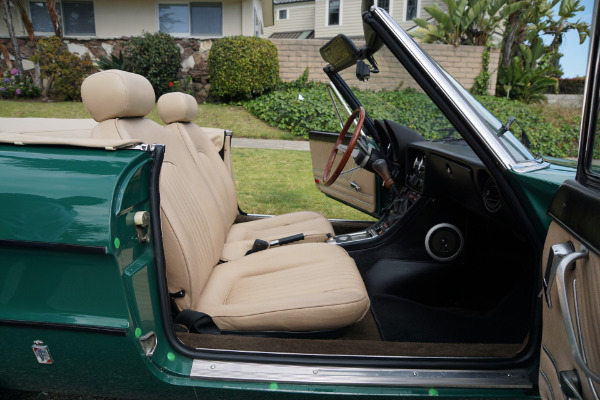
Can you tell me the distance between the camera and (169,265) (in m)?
1.70

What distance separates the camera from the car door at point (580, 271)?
972 millimetres

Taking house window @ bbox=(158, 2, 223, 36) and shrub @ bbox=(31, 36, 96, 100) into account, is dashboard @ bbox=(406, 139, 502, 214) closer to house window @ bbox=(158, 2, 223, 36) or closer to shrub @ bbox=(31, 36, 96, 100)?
shrub @ bbox=(31, 36, 96, 100)

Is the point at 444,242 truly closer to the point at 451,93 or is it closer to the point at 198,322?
the point at 451,93

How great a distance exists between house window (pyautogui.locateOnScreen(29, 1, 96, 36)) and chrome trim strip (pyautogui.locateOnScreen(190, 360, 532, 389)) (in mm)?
13003

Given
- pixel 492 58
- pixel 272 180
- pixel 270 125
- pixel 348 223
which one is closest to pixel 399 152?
pixel 348 223

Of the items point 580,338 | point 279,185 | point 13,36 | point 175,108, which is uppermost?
point 13,36

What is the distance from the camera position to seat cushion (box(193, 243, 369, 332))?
64.3 inches

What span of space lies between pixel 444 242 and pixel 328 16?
19746mm

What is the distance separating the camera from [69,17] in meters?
12.1

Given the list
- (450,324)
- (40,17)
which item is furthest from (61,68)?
(450,324)

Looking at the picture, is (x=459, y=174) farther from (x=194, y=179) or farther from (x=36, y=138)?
(x=36, y=138)

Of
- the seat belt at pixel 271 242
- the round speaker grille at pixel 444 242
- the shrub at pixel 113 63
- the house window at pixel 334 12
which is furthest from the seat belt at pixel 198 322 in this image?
the house window at pixel 334 12

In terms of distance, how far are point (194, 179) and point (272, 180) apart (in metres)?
3.61

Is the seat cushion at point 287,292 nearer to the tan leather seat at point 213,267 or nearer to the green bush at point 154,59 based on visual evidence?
A: the tan leather seat at point 213,267
